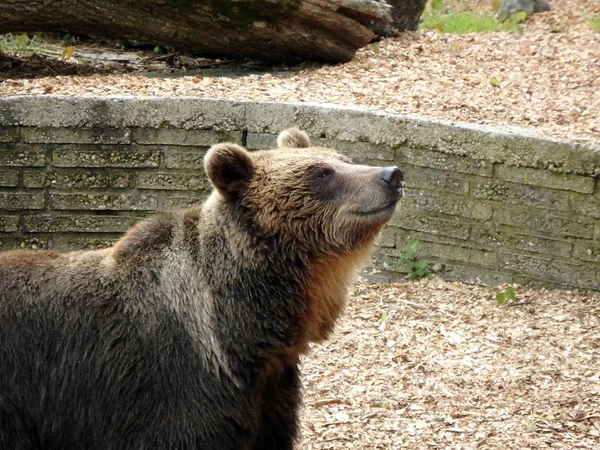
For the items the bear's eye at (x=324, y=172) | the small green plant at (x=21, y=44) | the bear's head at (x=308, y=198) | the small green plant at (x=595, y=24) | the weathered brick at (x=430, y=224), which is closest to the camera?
the bear's head at (x=308, y=198)

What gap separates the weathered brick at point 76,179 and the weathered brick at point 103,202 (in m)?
0.08

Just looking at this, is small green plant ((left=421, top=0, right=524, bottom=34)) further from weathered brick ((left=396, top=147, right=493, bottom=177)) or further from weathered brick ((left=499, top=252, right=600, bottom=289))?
weathered brick ((left=499, top=252, right=600, bottom=289))

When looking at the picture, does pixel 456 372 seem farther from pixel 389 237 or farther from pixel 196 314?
pixel 196 314

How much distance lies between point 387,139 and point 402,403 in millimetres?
2298

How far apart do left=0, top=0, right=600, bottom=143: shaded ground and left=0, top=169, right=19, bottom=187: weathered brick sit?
26.3 inches

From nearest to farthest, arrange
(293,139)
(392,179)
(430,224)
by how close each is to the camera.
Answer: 1. (392,179)
2. (293,139)
3. (430,224)

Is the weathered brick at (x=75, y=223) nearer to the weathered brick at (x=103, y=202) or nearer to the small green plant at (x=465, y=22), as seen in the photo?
the weathered brick at (x=103, y=202)

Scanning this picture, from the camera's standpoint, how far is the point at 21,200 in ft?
26.0

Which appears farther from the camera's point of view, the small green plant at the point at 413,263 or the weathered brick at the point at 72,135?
the weathered brick at the point at 72,135

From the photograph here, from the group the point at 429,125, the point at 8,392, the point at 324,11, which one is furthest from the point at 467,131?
the point at 8,392

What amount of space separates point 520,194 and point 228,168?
3.34 meters

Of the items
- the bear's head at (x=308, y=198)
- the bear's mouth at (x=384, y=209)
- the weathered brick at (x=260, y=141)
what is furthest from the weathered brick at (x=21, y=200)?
the bear's mouth at (x=384, y=209)

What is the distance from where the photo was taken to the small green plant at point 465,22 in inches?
474

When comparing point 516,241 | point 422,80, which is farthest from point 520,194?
point 422,80
